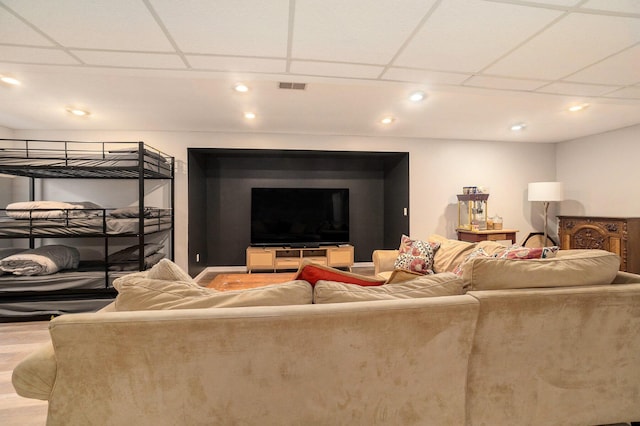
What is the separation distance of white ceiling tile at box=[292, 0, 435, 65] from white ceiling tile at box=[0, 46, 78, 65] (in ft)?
4.92

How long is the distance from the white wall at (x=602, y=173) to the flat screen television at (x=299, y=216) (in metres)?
3.77

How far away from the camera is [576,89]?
7.52 feet

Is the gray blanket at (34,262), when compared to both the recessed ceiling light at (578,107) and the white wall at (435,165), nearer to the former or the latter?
the white wall at (435,165)

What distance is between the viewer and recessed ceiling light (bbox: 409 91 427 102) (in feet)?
8.66

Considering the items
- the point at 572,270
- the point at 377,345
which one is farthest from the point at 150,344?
the point at 572,270

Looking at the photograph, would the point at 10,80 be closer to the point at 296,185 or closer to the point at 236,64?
the point at 236,64

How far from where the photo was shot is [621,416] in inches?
49.4

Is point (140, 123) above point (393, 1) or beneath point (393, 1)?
above

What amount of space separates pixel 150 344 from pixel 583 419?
1866 mm

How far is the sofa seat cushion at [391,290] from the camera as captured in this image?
114 cm

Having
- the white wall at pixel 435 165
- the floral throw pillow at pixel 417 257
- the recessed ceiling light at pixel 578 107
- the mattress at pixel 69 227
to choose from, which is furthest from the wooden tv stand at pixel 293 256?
the recessed ceiling light at pixel 578 107

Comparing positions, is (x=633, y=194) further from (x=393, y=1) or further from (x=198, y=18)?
(x=198, y=18)

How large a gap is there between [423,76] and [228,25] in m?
1.39

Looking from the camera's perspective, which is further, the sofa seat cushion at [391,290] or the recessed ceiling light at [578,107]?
the recessed ceiling light at [578,107]
